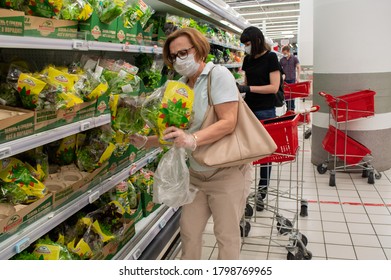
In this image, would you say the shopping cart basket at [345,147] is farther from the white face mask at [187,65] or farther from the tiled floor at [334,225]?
the white face mask at [187,65]

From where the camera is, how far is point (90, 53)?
306 cm

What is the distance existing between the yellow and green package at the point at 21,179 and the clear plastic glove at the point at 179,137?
2.09ft

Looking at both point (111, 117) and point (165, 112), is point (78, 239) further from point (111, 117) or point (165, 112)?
point (165, 112)

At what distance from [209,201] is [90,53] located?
1621mm

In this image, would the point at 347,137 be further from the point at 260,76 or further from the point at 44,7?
the point at 44,7

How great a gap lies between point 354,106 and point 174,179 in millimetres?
3554

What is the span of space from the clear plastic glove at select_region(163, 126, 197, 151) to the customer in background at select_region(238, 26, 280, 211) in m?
1.87

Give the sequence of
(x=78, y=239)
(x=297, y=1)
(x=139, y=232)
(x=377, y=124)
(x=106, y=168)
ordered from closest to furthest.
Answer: (x=78, y=239), (x=106, y=168), (x=139, y=232), (x=377, y=124), (x=297, y=1)

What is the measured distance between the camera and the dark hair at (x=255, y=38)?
144 inches

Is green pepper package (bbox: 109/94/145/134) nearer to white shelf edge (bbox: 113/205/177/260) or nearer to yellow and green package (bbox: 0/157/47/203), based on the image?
yellow and green package (bbox: 0/157/47/203)

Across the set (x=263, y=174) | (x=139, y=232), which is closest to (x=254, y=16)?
(x=263, y=174)

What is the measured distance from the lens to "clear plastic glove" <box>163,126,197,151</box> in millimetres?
1798

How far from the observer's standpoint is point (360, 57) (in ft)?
16.9

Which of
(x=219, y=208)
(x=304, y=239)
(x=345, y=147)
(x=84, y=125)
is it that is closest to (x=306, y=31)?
(x=345, y=147)
